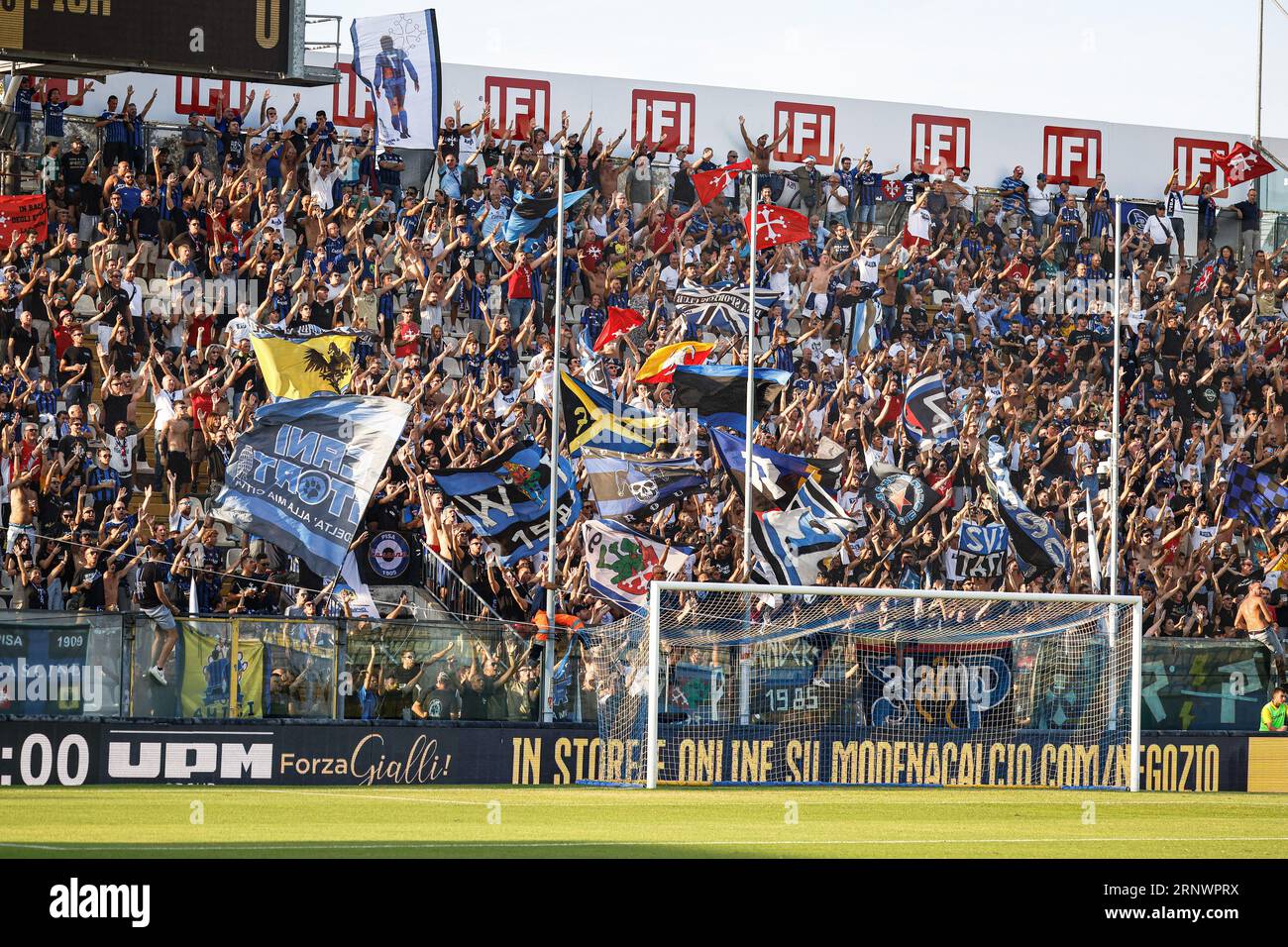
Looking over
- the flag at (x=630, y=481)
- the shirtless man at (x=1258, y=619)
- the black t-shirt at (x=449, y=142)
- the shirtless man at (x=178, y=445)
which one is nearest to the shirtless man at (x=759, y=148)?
the black t-shirt at (x=449, y=142)

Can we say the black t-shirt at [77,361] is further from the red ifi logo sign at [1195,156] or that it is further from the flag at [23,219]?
the red ifi logo sign at [1195,156]

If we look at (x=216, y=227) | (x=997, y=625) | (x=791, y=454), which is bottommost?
(x=997, y=625)

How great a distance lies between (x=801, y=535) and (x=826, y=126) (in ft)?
39.6

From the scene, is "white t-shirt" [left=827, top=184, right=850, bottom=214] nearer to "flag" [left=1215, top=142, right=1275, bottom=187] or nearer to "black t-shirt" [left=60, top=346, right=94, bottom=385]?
"flag" [left=1215, top=142, right=1275, bottom=187]

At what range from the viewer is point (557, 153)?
28.6m

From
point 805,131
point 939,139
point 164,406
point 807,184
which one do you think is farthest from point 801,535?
point 939,139

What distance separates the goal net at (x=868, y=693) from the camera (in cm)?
2184

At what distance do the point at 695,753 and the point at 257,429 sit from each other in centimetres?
734

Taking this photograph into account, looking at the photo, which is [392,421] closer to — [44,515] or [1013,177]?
[44,515]

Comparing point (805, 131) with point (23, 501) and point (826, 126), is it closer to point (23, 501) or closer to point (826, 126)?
point (826, 126)

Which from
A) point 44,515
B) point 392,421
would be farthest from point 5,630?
point 392,421

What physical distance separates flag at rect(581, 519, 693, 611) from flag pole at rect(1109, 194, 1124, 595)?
6.98 meters

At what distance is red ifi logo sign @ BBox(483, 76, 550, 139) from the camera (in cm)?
3391

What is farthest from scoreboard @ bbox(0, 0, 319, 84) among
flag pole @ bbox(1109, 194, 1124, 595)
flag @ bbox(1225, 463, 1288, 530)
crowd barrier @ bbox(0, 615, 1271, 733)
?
flag @ bbox(1225, 463, 1288, 530)
